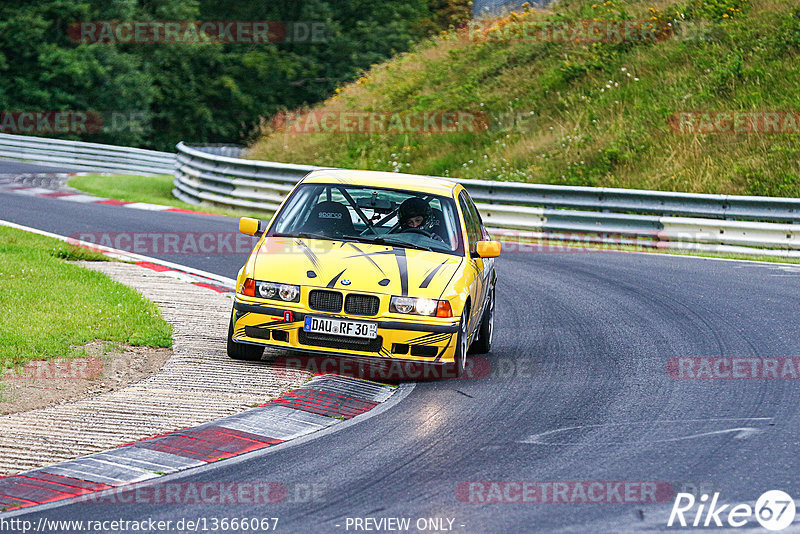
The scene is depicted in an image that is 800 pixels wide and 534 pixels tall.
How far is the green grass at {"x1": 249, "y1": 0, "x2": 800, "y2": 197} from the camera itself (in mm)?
22828

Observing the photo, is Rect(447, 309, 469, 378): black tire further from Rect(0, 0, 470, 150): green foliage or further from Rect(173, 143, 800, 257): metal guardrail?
Rect(0, 0, 470, 150): green foliage

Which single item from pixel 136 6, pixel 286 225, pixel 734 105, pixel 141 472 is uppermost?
pixel 136 6

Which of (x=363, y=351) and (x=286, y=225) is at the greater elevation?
(x=286, y=225)

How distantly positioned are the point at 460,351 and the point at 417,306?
559 mm

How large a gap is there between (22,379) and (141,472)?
232 centimetres

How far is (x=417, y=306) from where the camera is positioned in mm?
8562

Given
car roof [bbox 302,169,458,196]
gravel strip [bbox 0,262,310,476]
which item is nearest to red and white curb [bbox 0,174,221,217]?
car roof [bbox 302,169,458,196]

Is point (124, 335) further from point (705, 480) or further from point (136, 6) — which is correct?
point (136, 6)

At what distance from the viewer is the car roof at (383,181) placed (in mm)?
9984

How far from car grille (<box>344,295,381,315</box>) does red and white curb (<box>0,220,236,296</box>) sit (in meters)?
4.12

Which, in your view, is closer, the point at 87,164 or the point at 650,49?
the point at 650,49

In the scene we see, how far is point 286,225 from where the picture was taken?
9.68 meters

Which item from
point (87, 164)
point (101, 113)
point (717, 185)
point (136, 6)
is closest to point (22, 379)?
point (717, 185)

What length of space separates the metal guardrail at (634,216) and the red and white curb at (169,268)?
6339mm
